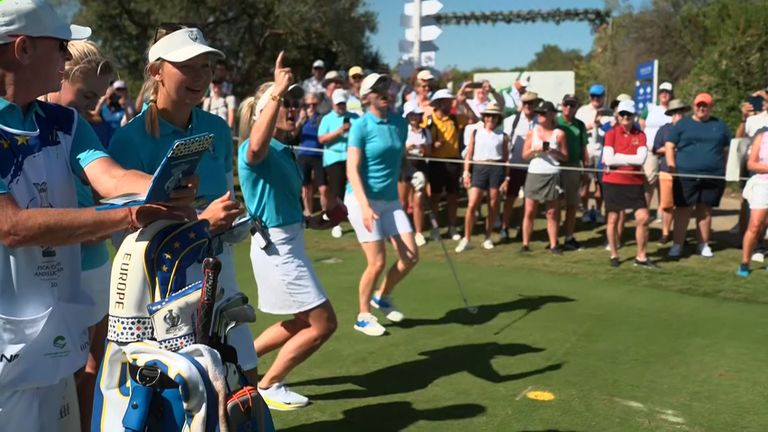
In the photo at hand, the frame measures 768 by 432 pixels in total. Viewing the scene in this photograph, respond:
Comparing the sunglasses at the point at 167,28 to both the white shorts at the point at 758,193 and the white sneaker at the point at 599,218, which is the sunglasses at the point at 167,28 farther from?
the white sneaker at the point at 599,218

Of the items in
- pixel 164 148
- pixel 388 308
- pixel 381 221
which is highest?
pixel 164 148

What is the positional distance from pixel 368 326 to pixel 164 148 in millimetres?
3414

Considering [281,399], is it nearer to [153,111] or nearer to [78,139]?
[153,111]

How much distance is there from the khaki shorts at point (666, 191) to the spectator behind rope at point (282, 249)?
21.8ft

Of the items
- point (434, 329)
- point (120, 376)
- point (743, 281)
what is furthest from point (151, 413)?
point (743, 281)

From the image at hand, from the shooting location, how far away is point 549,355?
579cm

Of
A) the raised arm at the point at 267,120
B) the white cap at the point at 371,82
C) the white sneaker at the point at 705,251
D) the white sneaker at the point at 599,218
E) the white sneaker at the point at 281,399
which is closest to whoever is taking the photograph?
the raised arm at the point at 267,120

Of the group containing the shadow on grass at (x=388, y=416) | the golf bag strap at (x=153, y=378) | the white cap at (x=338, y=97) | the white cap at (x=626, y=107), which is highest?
the white cap at (x=338, y=97)

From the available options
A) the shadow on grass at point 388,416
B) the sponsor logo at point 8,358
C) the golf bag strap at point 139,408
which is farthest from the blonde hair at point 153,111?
the shadow on grass at point 388,416

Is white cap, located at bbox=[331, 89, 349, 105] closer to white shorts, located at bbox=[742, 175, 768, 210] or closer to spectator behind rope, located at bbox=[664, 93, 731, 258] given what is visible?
spectator behind rope, located at bbox=[664, 93, 731, 258]

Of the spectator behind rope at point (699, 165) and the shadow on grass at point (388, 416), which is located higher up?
the spectator behind rope at point (699, 165)

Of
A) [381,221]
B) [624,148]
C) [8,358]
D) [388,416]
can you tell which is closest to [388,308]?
[381,221]

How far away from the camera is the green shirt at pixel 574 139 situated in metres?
10.7

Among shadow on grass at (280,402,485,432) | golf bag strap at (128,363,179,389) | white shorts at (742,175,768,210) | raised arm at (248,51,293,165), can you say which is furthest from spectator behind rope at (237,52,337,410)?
white shorts at (742,175,768,210)
